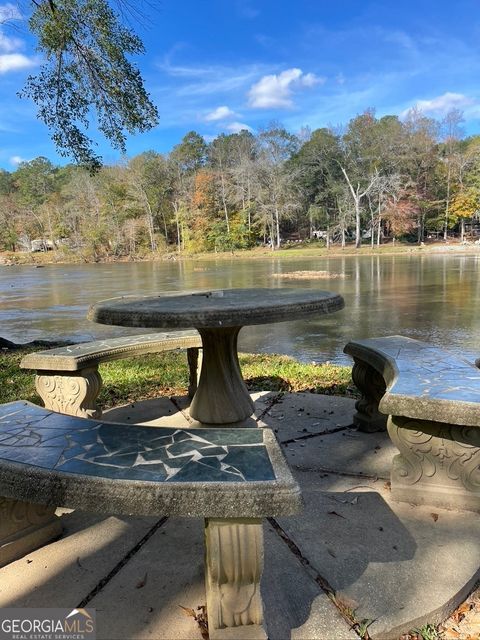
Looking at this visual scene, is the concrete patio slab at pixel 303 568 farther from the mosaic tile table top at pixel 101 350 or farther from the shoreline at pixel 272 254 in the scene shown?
the shoreline at pixel 272 254

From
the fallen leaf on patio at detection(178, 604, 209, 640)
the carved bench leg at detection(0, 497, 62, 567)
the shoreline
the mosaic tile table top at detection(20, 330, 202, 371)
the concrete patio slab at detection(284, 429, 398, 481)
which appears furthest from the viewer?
the shoreline

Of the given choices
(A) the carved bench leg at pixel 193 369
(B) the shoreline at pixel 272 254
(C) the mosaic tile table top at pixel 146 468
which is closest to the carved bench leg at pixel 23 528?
(C) the mosaic tile table top at pixel 146 468

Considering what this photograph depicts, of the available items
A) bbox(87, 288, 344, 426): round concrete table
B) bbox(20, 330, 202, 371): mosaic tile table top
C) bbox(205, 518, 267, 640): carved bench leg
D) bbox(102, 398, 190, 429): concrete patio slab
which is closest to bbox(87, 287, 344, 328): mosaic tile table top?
bbox(87, 288, 344, 426): round concrete table

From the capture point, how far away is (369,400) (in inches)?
133

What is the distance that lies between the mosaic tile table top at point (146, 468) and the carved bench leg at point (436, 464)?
3.14 ft

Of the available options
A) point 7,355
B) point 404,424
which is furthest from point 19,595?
point 7,355

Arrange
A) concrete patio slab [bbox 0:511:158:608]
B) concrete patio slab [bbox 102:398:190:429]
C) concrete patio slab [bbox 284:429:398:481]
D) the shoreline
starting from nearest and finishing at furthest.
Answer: concrete patio slab [bbox 0:511:158:608]
concrete patio slab [bbox 284:429:398:481]
concrete patio slab [bbox 102:398:190:429]
the shoreline

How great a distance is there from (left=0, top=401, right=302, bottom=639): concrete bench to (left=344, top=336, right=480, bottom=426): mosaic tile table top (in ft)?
2.59

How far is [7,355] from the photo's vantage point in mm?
6484

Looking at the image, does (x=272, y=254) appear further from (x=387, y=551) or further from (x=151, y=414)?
(x=387, y=551)

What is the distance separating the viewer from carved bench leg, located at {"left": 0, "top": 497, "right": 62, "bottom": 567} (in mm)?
2023

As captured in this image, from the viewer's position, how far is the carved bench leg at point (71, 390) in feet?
11.6

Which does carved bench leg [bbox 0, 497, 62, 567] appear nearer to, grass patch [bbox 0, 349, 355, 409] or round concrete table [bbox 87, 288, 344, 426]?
round concrete table [bbox 87, 288, 344, 426]

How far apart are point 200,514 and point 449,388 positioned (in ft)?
4.81
